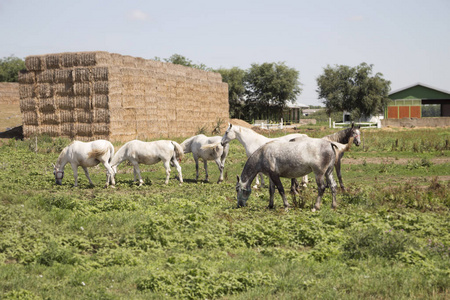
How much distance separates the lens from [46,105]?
1378 inches

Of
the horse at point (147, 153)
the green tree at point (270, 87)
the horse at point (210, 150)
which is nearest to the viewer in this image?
the horse at point (147, 153)

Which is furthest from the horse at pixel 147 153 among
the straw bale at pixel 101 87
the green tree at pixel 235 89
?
the green tree at pixel 235 89

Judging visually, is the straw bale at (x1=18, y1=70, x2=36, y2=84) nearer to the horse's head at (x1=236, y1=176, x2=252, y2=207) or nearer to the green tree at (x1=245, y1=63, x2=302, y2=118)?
the horse's head at (x1=236, y1=176, x2=252, y2=207)

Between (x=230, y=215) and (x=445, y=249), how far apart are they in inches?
202

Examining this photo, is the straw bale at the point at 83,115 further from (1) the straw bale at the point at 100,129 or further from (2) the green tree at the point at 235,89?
(2) the green tree at the point at 235,89

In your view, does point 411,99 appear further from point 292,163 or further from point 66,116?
point 292,163

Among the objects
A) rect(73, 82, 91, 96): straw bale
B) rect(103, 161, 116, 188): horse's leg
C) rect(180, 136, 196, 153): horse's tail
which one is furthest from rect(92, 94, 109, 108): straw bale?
rect(103, 161, 116, 188): horse's leg

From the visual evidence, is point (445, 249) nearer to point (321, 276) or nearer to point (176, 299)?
point (321, 276)

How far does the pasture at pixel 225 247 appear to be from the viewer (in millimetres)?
7809

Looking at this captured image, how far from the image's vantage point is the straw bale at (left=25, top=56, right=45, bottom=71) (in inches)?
1378

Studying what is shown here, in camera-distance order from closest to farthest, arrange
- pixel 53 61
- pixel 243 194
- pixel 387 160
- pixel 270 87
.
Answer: pixel 243 194 → pixel 387 160 → pixel 53 61 → pixel 270 87

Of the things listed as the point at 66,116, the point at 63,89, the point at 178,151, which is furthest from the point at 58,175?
the point at 63,89

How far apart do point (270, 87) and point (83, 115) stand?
4825 cm

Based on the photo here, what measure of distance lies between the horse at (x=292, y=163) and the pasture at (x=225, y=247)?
23.8 inches
